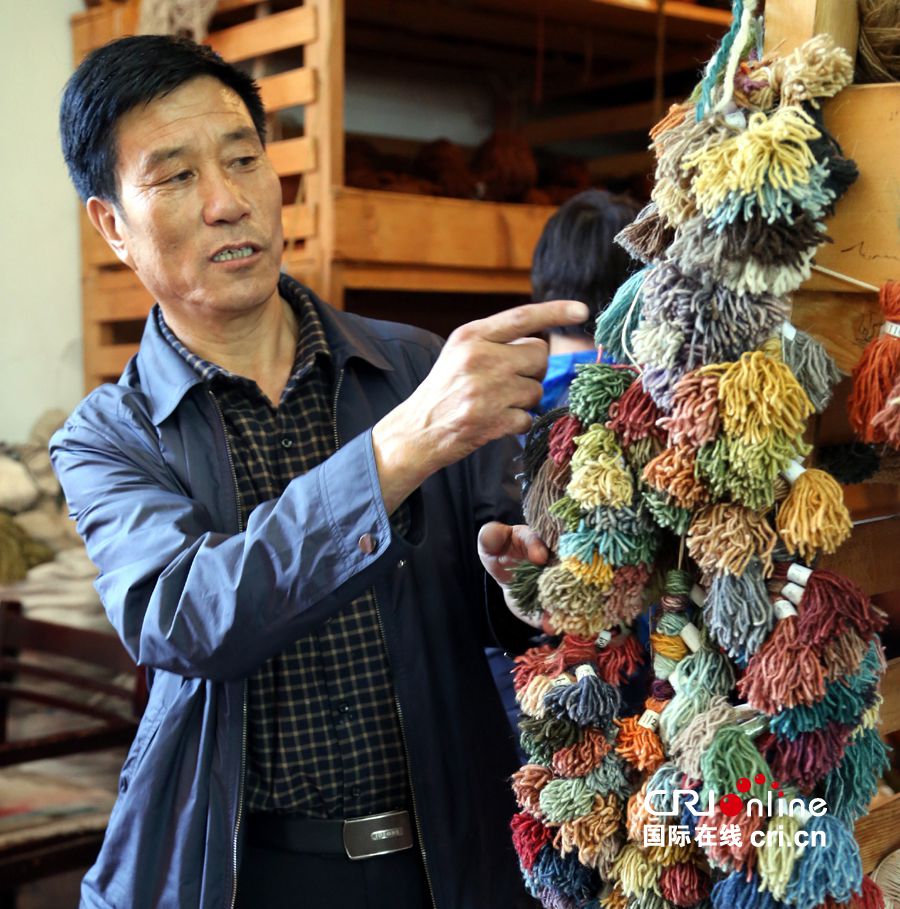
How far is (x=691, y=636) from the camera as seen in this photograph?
2.37 feet

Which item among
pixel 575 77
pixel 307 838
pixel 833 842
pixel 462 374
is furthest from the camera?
pixel 575 77

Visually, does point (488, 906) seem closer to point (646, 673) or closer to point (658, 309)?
point (646, 673)

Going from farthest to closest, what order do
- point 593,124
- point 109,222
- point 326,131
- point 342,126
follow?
point 593,124, point 342,126, point 326,131, point 109,222

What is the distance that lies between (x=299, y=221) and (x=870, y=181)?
1.28 metres

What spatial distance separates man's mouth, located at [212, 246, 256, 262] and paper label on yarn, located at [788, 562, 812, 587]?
26.2 inches

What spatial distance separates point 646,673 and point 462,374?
0.27 m

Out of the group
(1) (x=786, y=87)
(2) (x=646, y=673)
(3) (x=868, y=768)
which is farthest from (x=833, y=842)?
(1) (x=786, y=87)

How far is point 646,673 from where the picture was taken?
0.83 meters

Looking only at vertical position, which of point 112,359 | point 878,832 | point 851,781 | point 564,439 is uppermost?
point 112,359

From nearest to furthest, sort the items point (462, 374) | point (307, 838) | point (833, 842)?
point (833, 842)
point (462, 374)
point (307, 838)

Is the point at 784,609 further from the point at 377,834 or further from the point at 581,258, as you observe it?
the point at 581,258

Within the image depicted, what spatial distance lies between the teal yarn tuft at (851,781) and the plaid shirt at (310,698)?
18.9 inches

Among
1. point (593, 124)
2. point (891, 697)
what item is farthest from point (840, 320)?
point (593, 124)

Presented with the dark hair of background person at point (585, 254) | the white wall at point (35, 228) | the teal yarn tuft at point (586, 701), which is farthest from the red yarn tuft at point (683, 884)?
the white wall at point (35, 228)
